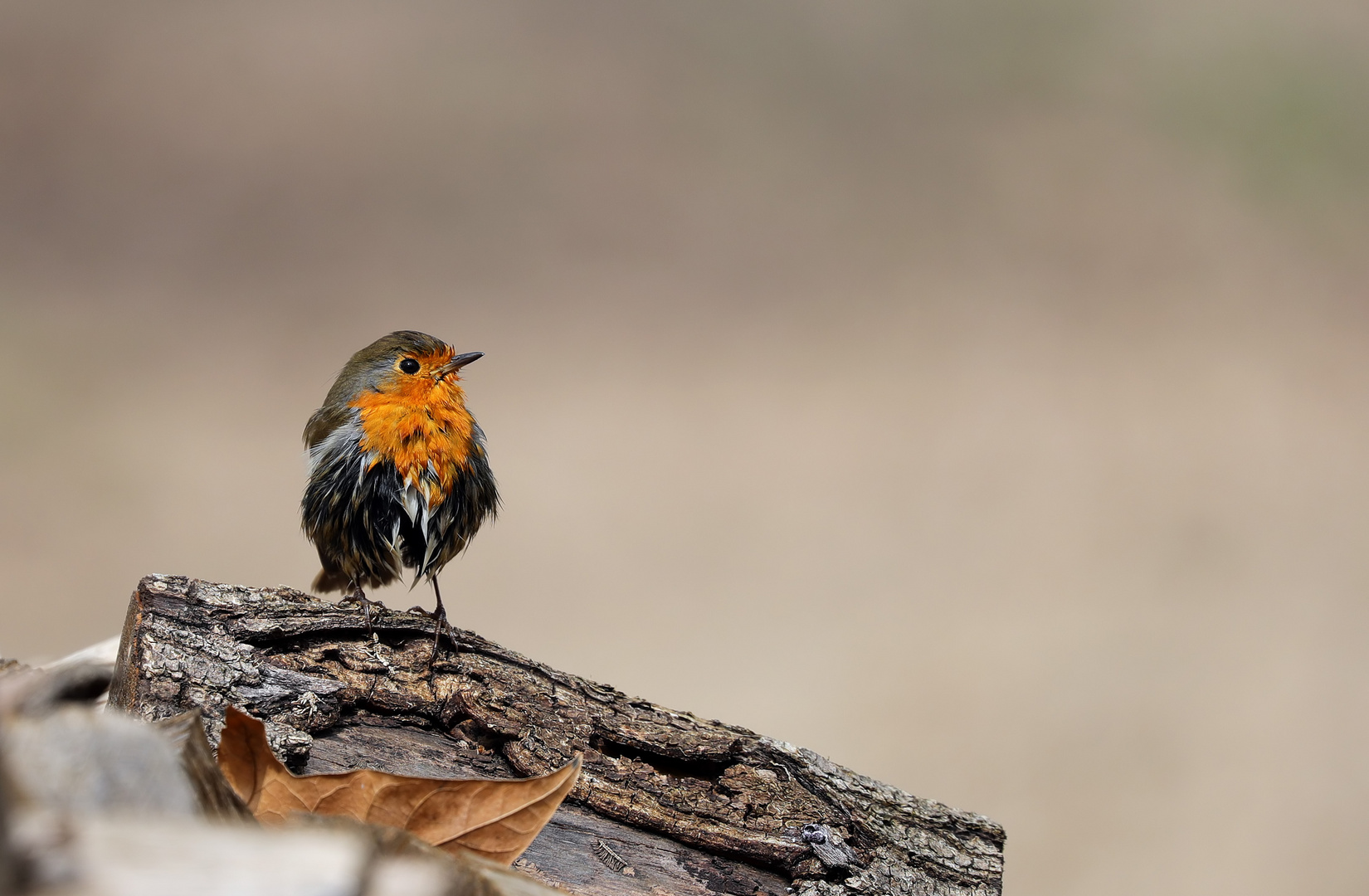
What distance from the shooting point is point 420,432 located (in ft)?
8.94

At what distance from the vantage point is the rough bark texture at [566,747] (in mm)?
1644

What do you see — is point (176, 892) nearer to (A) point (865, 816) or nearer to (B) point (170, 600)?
(B) point (170, 600)

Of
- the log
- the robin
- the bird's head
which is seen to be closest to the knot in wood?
the log

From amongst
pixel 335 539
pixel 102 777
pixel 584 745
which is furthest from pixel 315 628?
pixel 102 777

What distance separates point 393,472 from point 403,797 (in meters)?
1.62

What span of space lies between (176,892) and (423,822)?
65 cm

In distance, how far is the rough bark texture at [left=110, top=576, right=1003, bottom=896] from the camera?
1.64m

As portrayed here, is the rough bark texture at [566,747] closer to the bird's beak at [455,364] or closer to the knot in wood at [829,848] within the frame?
the knot in wood at [829,848]

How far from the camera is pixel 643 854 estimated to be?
5.54 ft

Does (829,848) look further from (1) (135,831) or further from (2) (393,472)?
(2) (393,472)

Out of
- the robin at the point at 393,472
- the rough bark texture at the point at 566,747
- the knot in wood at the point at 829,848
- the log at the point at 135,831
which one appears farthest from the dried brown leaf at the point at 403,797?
the robin at the point at 393,472

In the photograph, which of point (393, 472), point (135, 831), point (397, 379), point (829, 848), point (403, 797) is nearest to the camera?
point (135, 831)

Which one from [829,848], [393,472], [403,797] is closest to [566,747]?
[829,848]

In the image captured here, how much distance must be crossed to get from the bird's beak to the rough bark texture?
1128 millimetres
